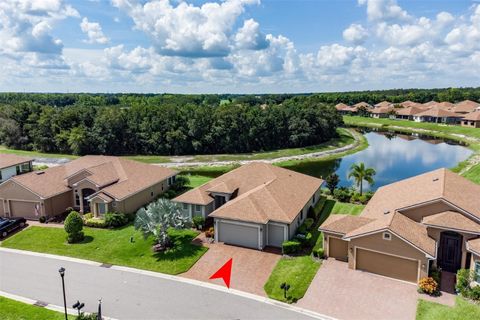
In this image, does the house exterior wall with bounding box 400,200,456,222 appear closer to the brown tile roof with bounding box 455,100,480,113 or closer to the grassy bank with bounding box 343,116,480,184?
the grassy bank with bounding box 343,116,480,184

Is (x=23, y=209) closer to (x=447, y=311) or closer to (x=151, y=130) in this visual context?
(x=447, y=311)

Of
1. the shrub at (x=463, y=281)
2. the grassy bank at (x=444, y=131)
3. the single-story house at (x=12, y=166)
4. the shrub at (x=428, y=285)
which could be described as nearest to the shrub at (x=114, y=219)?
the single-story house at (x=12, y=166)

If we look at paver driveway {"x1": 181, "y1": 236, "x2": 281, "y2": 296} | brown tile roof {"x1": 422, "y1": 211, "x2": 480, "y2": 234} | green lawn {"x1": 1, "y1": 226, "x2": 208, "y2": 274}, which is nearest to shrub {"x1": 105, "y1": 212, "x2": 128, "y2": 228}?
green lawn {"x1": 1, "y1": 226, "x2": 208, "y2": 274}

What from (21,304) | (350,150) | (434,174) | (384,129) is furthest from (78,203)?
(384,129)

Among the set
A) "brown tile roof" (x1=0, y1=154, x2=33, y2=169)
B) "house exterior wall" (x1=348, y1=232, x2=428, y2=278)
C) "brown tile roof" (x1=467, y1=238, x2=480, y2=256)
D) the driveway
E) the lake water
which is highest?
"brown tile roof" (x1=0, y1=154, x2=33, y2=169)

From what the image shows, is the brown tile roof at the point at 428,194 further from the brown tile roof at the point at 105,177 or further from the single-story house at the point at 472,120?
the single-story house at the point at 472,120

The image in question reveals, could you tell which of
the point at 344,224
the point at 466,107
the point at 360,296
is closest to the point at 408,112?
the point at 466,107
